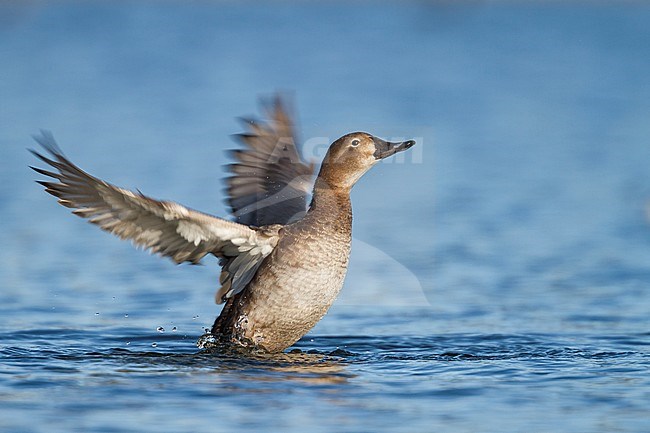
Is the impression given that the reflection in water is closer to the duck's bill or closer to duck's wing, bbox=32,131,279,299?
duck's wing, bbox=32,131,279,299

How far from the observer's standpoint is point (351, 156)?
26.7 feet

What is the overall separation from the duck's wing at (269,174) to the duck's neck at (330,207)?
0.45 metres

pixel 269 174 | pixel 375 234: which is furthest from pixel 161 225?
pixel 375 234

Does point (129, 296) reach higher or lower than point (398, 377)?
higher

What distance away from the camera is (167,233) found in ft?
24.6

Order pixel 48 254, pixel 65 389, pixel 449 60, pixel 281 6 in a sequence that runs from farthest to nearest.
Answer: pixel 281 6
pixel 449 60
pixel 48 254
pixel 65 389

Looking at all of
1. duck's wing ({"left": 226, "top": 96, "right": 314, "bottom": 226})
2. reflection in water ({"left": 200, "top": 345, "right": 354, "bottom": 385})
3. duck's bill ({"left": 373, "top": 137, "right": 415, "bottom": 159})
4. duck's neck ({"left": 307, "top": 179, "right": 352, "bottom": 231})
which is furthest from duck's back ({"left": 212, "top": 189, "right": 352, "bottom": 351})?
duck's wing ({"left": 226, "top": 96, "right": 314, "bottom": 226})

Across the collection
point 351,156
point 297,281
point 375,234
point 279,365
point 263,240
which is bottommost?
point 279,365

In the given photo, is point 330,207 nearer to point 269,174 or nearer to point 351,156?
point 351,156

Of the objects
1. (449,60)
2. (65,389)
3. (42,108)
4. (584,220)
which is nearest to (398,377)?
(65,389)

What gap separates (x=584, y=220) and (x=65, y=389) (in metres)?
7.30

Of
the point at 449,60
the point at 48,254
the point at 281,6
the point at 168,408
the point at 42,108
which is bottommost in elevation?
the point at 168,408

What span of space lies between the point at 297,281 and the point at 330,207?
1.86 feet

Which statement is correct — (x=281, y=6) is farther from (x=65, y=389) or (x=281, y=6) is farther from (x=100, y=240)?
(x=65, y=389)
